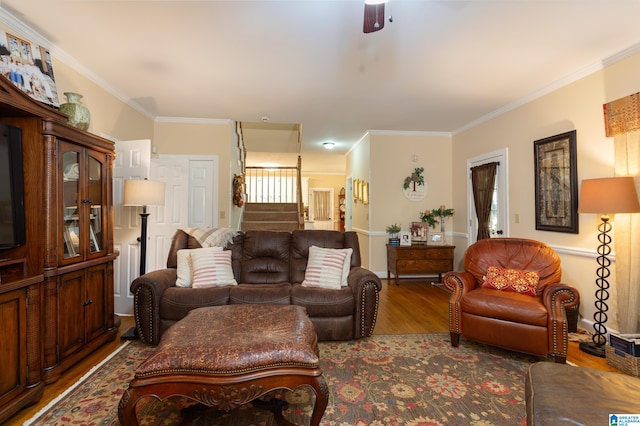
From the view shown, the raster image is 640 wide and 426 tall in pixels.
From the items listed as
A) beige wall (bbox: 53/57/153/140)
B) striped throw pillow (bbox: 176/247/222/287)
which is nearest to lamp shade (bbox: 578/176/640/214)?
striped throw pillow (bbox: 176/247/222/287)

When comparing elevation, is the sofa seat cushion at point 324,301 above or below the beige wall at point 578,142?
below

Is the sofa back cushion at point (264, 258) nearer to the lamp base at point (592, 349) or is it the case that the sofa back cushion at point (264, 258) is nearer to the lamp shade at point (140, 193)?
the lamp shade at point (140, 193)

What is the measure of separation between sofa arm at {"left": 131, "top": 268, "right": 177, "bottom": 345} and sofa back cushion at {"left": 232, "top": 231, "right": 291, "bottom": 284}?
0.82 meters

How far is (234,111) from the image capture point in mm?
4582

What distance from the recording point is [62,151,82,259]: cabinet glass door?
2352mm

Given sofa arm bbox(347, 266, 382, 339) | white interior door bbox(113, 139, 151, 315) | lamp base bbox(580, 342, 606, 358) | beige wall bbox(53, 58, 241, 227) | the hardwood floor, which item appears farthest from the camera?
beige wall bbox(53, 58, 241, 227)

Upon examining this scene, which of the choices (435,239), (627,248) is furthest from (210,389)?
(435,239)

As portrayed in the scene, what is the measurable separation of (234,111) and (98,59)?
5.93ft

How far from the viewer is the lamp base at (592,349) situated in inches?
103

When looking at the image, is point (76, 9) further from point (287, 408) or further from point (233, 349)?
point (287, 408)

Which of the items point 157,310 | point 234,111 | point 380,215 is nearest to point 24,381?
point 157,310

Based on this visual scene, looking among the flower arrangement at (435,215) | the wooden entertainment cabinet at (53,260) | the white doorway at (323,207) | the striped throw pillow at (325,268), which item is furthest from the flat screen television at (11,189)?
the white doorway at (323,207)

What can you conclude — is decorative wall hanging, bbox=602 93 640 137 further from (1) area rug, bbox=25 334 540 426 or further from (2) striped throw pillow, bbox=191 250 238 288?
(2) striped throw pillow, bbox=191 250 238 288

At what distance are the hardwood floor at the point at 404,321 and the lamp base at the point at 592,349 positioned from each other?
0.04 m
